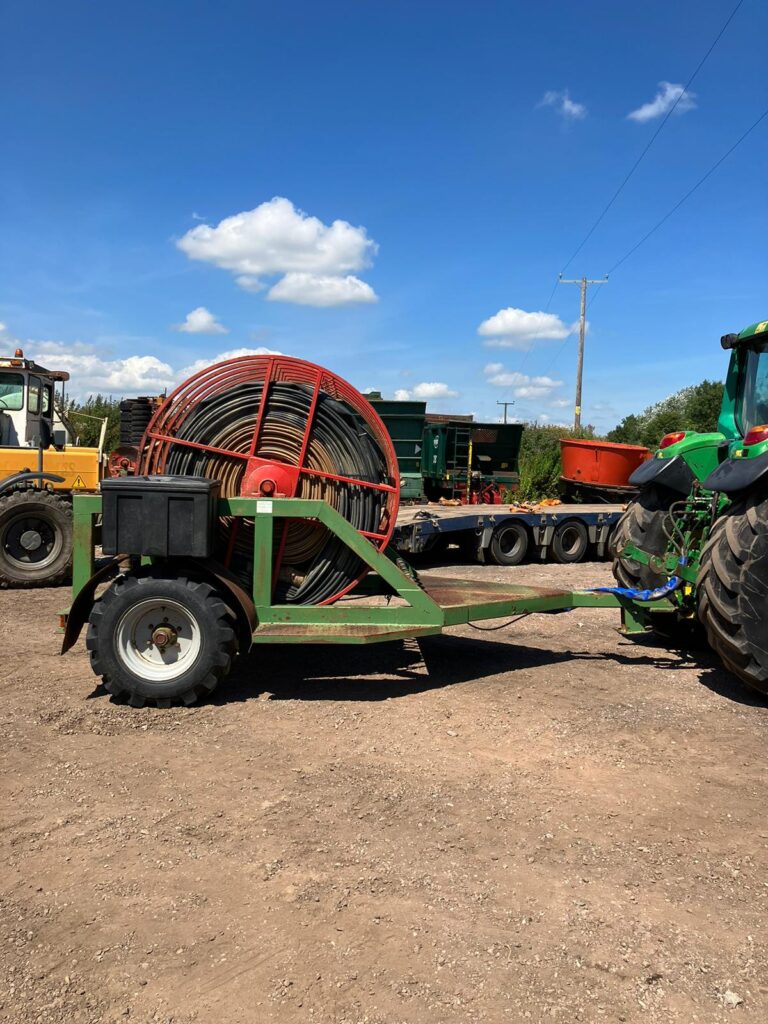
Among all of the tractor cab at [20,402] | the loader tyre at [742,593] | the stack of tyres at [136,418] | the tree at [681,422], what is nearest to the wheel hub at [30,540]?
the tractor cab at [20,402]

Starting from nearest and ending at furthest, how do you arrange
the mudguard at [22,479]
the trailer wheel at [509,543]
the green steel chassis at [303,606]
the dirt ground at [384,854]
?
the dirt ground at [384,854] → the green steel chassis at [303,606] → the mudguard at [22,479] → the trailer wheel at [509,543]

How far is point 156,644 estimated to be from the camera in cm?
480

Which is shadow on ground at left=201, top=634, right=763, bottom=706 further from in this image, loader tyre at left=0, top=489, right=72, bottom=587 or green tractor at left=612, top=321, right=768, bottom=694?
loader tyre at left=0, top=489, right=72, bottom=587

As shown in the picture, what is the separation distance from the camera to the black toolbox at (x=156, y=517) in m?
4.65

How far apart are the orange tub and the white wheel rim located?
11.2m

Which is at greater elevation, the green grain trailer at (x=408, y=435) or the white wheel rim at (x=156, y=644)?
the green grain trailer at (x=408, y=435)

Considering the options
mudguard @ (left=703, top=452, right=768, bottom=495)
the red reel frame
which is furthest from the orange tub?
the red reel frame

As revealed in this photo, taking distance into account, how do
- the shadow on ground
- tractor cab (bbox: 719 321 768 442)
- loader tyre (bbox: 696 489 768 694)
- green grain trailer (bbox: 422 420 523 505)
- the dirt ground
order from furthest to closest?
green grain trailer (bbox: 422 420 523 505) < tractor cab (bbox: 719 321 768 442) < the shadow on ground < loader tyre (bbox: 696 489 768 694) < the dirt ground

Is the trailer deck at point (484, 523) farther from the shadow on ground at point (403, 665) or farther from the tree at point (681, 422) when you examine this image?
the tree at point (681, 422)

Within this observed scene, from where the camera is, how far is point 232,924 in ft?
8.71

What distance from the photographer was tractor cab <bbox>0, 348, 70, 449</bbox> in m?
9.64

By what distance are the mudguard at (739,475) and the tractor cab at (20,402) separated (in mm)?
7744

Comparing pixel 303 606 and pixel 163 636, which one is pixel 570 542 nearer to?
pixel 303 606

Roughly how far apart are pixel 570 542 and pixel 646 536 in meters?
5.90
